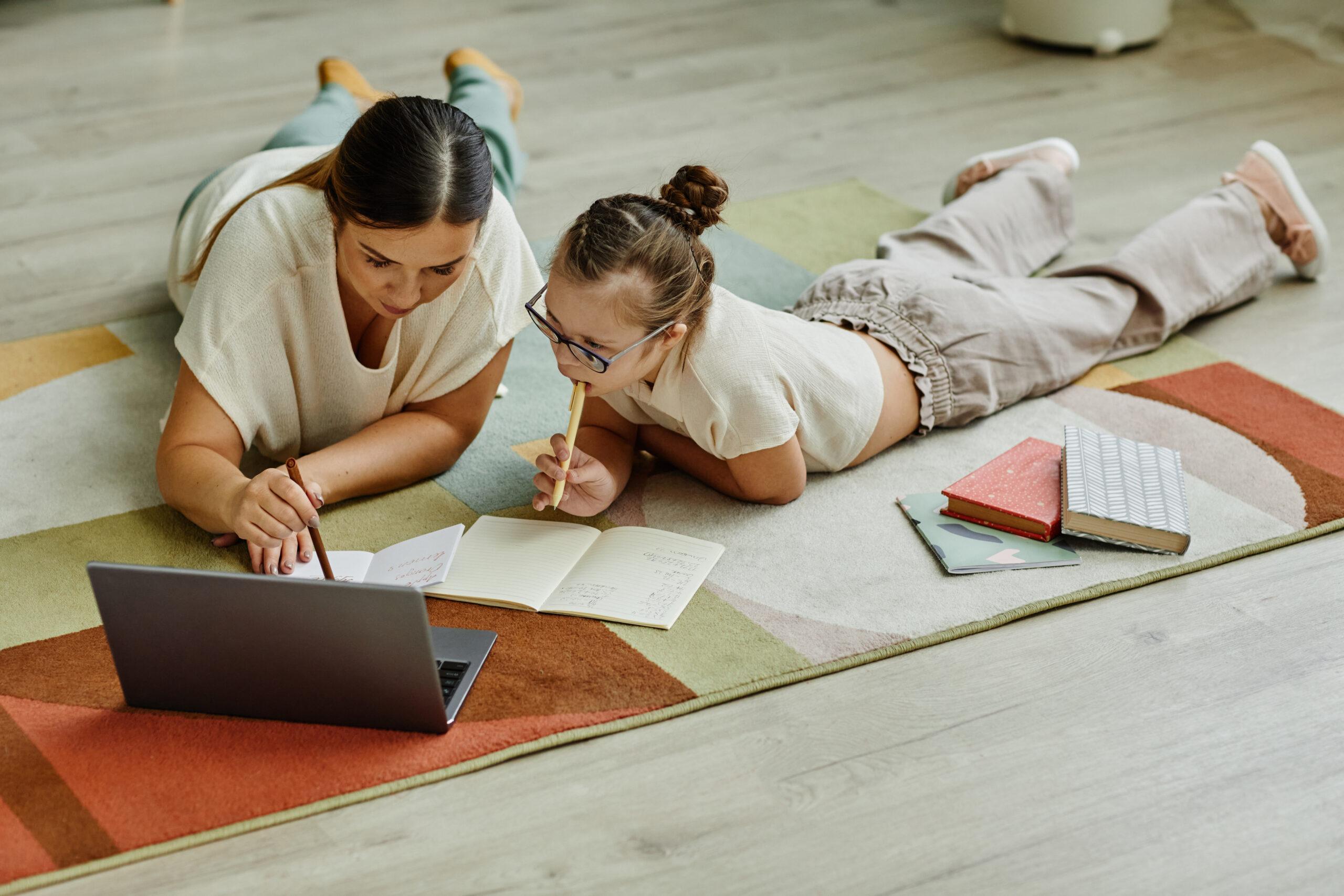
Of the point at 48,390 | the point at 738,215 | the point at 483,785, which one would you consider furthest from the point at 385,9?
the point at 483,785

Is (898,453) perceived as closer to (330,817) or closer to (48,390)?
(330,817)

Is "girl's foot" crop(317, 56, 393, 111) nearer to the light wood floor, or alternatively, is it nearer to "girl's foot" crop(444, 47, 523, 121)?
"girl's foot" crop(444, 47, 523, 121)

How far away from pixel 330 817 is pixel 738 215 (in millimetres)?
1719

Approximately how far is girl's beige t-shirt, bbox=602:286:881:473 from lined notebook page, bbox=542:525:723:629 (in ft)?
0.45

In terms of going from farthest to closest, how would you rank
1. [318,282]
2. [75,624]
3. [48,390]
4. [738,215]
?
[738,215]
[48,390]
[318,282]
[75,624]

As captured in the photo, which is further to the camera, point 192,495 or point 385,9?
point 385,9

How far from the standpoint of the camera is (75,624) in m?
1.43

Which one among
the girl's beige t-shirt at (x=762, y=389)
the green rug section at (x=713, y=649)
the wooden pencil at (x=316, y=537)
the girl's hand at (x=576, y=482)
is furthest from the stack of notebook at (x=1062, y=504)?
the wooden pencil at (x=316, y=537)

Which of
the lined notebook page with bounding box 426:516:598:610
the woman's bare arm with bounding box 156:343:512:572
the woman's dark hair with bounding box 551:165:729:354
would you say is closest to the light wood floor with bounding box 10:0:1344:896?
the lined notebook page with bounding box 426:516:598:610

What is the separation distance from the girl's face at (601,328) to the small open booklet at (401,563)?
27cm

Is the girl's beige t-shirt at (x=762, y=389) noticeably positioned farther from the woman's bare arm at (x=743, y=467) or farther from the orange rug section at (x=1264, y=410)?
the orange rug section at (x=1264, y=410)

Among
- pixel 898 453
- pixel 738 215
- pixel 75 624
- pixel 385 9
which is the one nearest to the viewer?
pixel 75 624

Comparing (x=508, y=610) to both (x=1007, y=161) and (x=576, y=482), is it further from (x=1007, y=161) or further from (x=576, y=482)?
(x=1007, y=161)

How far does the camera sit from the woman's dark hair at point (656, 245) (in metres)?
1.41
